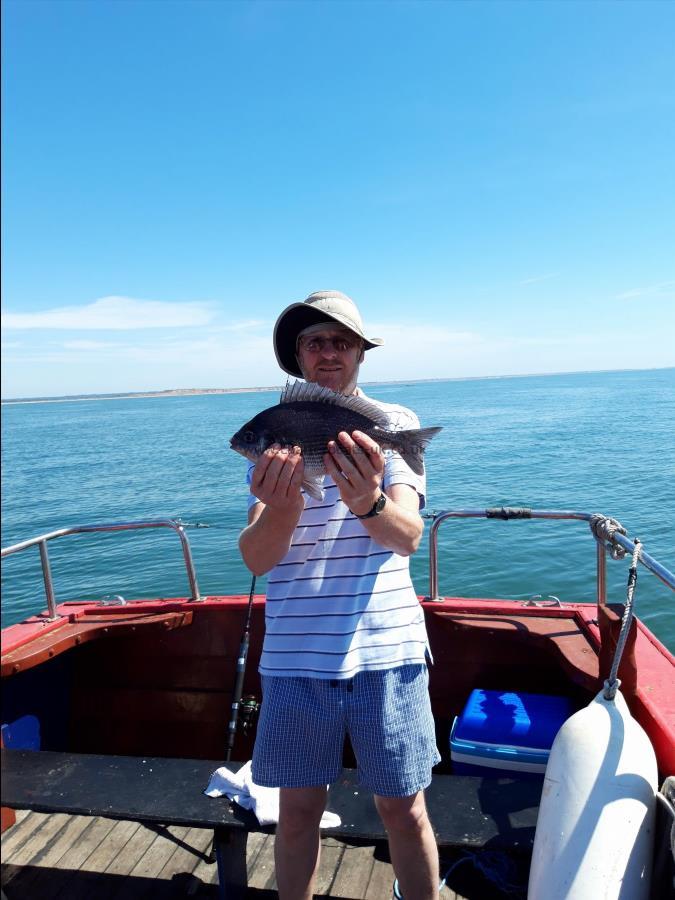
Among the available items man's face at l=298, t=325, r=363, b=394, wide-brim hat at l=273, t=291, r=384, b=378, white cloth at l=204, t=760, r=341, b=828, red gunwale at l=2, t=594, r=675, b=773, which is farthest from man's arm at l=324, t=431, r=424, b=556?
red gunwale at l=2, t=594, r=675, b=773

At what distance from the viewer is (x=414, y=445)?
276 centimetres

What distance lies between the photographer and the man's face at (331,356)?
107 inches

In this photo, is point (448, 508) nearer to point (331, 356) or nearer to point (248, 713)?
point (248, 713)

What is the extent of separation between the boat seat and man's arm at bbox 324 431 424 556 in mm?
1735

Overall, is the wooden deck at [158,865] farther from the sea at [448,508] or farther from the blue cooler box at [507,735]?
the sea at [448,508]

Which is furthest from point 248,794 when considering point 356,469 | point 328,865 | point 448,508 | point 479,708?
point 448,508

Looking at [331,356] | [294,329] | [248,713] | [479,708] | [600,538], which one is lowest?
[248,713]

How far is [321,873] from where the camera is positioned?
12.4ft

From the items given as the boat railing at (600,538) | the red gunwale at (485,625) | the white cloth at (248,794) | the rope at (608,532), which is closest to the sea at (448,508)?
the red gunwale at (485,625)

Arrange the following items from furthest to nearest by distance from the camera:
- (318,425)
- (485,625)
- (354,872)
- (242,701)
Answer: (242,701)
(485,625)
(354,872)
(318,425)

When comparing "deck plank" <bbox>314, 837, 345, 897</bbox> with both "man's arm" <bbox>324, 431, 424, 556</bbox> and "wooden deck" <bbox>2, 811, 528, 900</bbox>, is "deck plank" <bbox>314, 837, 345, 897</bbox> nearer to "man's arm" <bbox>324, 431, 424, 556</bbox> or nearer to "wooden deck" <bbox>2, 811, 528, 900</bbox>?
"wooden deck" <bbox>2, 811, 528, 900</bbox>

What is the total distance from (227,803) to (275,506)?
2047 millimetres

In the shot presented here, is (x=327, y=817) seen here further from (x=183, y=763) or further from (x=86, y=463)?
(x=86, y=463)

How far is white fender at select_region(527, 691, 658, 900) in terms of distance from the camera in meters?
2.50
